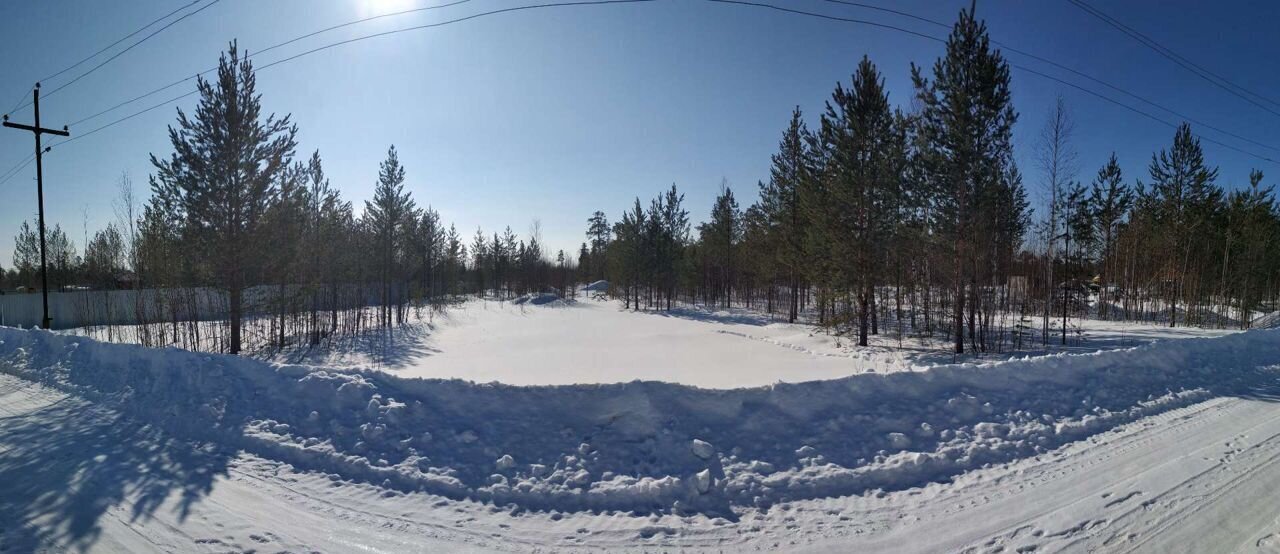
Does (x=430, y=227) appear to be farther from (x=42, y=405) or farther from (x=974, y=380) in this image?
(x=974, y=380)

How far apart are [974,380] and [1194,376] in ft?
17.7

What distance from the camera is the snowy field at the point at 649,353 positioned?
10038 millimetres

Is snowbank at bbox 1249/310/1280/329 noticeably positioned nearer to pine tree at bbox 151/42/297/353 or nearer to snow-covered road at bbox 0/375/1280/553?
snow-covered road at bbox 0/375/1280/553

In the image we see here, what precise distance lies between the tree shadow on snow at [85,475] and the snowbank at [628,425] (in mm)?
406

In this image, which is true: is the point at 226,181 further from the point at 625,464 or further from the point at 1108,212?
the point at 1108,212

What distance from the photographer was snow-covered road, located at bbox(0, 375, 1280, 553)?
334cm

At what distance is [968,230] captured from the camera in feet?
41.8

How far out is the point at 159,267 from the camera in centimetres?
1593

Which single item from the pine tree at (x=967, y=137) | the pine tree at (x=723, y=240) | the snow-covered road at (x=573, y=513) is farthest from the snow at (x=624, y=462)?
the pine tree at (x=723, y=240)

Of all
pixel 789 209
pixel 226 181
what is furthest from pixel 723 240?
pixel 226 181

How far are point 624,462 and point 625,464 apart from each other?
0.04 metres

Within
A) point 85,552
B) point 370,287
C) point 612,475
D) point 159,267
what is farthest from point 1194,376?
point 370,287

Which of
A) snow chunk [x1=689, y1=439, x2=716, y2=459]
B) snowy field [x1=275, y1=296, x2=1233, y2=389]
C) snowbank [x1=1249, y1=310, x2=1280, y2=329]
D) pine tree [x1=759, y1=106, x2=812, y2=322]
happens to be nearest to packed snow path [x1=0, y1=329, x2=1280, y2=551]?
snow chunk [x1=689, y1=439, x2=716, y2=459]

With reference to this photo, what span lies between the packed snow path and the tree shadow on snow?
0.02 m
